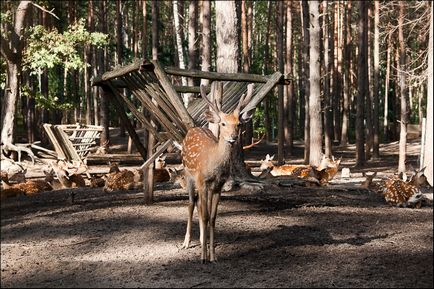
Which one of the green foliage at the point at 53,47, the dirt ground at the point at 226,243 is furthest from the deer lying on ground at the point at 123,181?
the green foliage at the point at 53,47

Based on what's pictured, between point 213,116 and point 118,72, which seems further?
point 118,72

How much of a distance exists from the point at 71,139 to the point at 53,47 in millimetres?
2967

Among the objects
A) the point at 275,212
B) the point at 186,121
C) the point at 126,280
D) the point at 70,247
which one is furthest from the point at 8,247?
the point at 275,212

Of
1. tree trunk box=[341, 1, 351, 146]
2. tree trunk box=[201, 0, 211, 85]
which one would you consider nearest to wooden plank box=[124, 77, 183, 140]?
tree trunk box=[201, 0, 211, 85]

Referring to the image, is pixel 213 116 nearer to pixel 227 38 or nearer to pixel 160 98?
pixel 160 98

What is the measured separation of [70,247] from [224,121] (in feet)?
8.30

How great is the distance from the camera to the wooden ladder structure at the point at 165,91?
29.9 ft

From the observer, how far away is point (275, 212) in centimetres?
1033

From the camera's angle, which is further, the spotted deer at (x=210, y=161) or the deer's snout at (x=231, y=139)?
the spotted deer at (x=210, y=161)

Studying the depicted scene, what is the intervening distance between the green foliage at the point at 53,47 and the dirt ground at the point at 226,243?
7.71 metres

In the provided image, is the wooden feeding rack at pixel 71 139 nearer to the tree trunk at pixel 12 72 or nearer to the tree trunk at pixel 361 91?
the tree trunk at pixel 12 72

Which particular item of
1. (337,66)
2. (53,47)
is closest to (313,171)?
(53,47)

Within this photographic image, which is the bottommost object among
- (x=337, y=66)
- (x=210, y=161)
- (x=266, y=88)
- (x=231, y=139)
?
(x=210, y=161)

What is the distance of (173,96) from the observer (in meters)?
9.05
